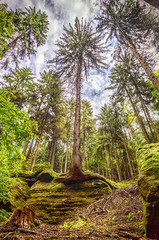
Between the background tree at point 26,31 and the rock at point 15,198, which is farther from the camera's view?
the background tree at point 26,31

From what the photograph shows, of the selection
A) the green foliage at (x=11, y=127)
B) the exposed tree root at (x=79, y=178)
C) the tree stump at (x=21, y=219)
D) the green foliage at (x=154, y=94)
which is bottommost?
the tree stump at (x=21, y=219)

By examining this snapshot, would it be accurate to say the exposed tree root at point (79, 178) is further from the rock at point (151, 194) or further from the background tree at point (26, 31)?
the background tree at point (26, 31)

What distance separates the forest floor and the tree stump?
251mm

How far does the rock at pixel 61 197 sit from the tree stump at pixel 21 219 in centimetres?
244

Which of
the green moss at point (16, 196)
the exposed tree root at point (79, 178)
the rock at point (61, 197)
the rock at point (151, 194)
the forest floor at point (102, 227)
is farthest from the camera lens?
the exposed tree root at point (79, 178)

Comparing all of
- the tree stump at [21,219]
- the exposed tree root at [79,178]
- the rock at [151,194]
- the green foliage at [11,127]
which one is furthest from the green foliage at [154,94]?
the tree stump at [21,219]

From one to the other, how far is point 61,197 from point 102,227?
140 inches

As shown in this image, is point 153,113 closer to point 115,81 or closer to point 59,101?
point 115,81

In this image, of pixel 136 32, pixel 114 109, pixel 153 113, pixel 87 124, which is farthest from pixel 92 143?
pixel 136 32

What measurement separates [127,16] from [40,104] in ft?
41.7

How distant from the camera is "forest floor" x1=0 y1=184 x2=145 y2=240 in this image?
1759mm

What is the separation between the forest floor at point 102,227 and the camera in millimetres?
1759

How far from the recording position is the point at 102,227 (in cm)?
252

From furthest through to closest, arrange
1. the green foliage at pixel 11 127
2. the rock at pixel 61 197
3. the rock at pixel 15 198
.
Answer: the rock at pixel 15 198
the rock at pixel 61 197
the green foliage at pixel 11 127
